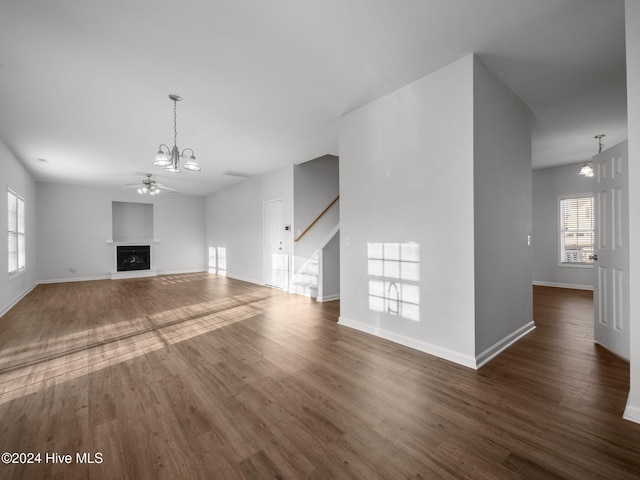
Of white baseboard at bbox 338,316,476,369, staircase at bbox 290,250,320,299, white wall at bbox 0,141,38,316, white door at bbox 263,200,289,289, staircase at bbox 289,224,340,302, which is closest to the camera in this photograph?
white baseboard at bbox 338,316,476,369

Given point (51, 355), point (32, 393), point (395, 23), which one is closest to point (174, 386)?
point (32, 393)

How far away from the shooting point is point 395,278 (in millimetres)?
3348

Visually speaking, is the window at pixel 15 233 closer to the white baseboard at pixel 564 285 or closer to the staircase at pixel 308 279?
the staircase at pixel 308 279

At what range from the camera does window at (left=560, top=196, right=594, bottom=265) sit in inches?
255

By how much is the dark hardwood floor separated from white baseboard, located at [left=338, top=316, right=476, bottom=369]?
11cm

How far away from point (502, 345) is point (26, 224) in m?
9.72

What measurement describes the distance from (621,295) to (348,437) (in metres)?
3.13

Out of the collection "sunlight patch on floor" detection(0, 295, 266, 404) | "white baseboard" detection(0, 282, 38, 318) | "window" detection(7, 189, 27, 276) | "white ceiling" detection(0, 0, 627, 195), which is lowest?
"sunlight patch on floor" detection(0, 295, 266, 404)

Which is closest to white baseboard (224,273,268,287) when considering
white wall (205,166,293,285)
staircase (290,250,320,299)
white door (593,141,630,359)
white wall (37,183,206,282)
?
white wall (205,166,293,285)

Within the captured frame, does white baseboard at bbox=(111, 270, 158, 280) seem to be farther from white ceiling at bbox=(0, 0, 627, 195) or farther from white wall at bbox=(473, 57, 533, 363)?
white wall at bbox=(473, 57, 533, 363)

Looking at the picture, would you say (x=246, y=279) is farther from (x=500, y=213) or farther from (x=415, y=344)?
(x=500, y=213)

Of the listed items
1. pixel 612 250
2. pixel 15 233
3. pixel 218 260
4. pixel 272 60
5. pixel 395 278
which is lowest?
pixel 218 260

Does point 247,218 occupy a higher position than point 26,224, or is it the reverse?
point 247,218

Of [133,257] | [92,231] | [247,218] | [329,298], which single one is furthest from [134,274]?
[329,298]
